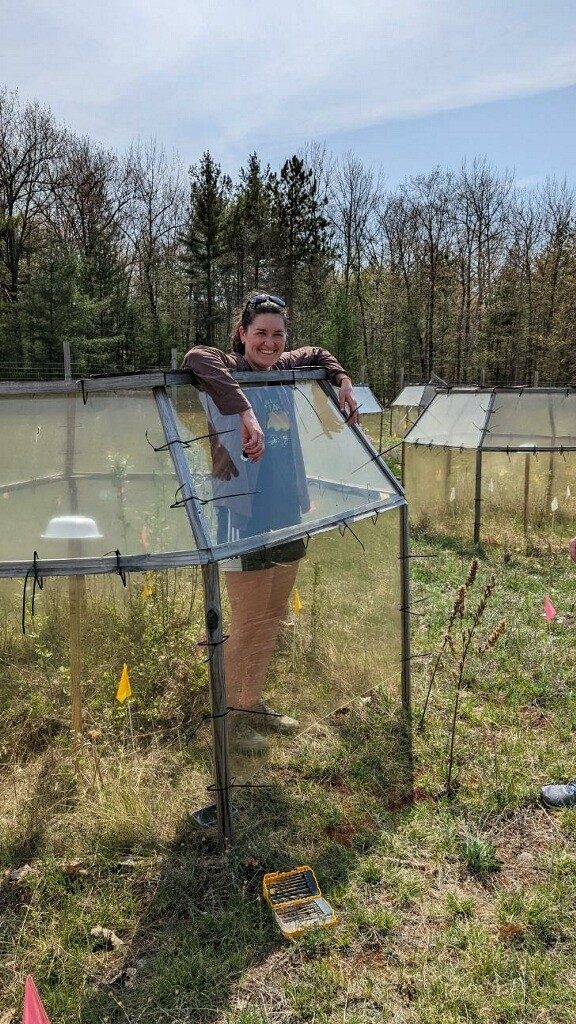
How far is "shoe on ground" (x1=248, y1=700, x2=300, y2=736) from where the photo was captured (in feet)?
10.4

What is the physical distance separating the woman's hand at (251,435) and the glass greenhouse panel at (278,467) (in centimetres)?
16

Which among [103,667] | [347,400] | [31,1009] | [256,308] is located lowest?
[31,1009]

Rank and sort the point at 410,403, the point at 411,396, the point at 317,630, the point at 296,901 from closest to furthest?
the point at 296,901 < the point at 317,630 < the point at 410,403 < the point at 411,396

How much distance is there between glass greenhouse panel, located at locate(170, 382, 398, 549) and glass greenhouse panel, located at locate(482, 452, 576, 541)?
4.77m

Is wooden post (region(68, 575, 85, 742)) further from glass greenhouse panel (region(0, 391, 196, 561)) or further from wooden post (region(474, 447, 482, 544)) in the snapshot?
wooden post (region(474, 447, 482, 544))

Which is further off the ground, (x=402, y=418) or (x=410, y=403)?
(x=410, y=403)

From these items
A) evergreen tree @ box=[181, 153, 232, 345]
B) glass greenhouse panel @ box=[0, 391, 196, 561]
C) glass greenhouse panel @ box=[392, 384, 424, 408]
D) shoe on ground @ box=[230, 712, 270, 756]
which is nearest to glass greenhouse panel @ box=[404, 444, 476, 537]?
shoe on ground @ box=[230, 712, 270, 756]

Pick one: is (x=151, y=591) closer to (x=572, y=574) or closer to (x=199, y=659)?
(x=199, y=659)

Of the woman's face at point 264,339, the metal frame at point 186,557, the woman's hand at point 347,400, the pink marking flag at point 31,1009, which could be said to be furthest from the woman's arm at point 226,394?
the pink marking flag at point 31,1009

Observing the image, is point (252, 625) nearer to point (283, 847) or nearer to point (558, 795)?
point (283, 847)

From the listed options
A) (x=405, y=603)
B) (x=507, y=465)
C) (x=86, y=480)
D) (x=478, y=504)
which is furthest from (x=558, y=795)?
(x=507, y=465)

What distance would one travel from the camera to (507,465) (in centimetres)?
824

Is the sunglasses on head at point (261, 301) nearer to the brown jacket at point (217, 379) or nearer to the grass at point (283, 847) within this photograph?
the brown jacket at point (217, 379)

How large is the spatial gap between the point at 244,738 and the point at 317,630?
0.71m
